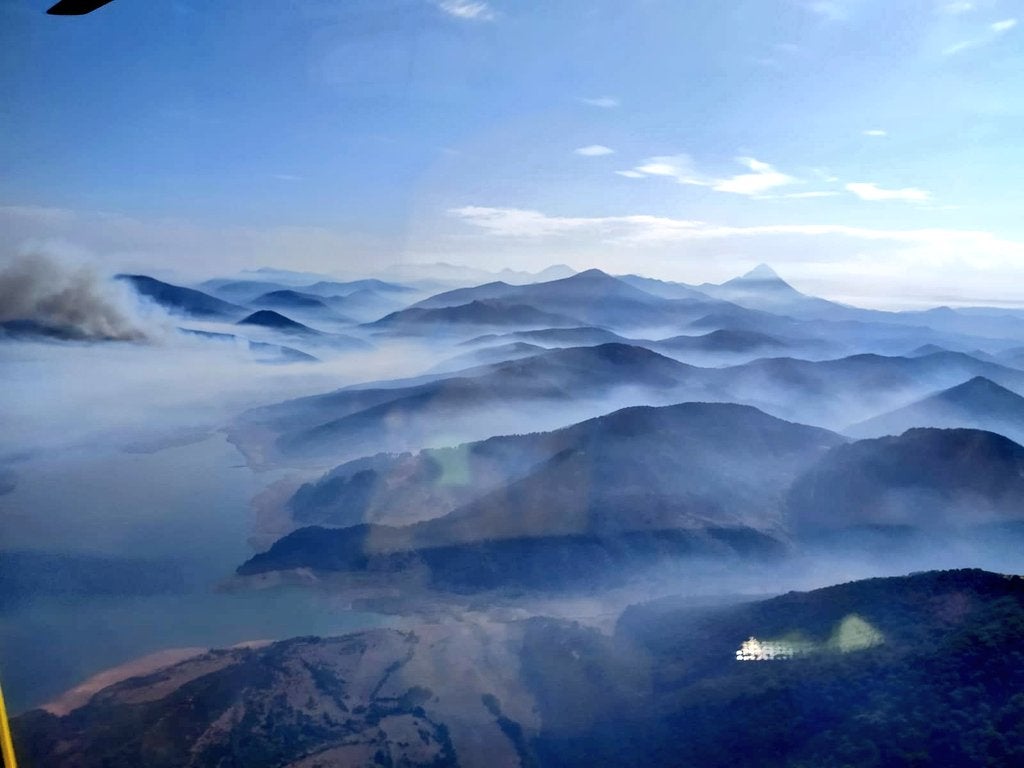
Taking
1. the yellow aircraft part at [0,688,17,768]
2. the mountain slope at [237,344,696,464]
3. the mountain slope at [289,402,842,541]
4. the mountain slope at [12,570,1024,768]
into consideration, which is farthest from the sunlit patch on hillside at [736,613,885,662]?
the mountain slope at [237,344,696,464]

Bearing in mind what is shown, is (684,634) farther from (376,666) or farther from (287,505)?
(287,505)

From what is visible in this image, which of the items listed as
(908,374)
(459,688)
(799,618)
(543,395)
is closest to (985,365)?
(908,374)

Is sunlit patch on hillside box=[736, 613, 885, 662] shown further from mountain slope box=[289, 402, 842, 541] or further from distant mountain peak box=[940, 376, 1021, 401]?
distant mountain peak box=[940, 376, 1021, 401]

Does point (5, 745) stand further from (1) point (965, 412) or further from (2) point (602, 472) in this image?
(1) point (965, 412)

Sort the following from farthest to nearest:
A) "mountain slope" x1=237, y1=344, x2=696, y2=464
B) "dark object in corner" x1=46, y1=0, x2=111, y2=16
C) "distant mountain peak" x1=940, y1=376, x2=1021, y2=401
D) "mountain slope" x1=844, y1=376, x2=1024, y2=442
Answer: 1. "mountain slope" x1=237, y1=344, x2=696, y2=464
2. "distant mountain peak" x1=940, y1=376, x2=1021, y2=401
3. "mountain slope" x1=844, y1=376, x2=1024, y2=442
4. "dark object in corner" x1=46, y1=0, x2=111, y2=16

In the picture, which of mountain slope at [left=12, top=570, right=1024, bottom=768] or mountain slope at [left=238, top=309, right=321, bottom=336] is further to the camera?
mountain slope at [left=238, top=309, right=321, bottom=336]

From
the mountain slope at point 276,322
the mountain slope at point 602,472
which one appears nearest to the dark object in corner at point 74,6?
the mountain slope at point 602,472

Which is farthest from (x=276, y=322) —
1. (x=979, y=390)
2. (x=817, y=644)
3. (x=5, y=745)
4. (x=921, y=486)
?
(x=5, y=745)

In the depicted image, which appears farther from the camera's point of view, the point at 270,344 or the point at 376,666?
the point at 270,344

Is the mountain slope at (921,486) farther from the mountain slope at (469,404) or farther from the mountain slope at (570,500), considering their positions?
the mountain slope at (469,404)
